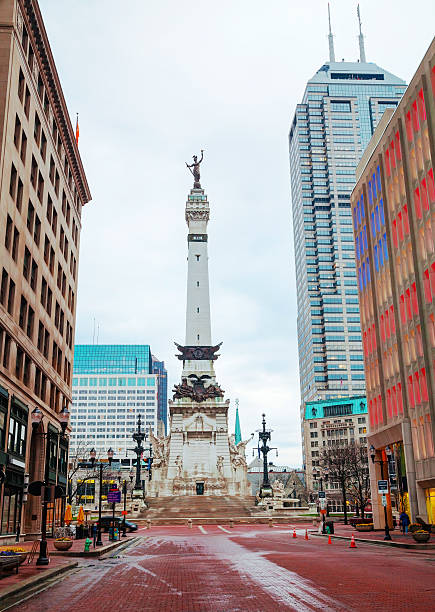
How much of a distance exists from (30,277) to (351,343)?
442ft

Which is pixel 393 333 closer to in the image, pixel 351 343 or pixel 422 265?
pixel 422 265

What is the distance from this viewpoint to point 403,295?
4575 centimetres

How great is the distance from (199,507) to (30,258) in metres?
44.1

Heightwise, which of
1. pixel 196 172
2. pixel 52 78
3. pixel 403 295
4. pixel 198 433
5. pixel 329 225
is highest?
pixel 329 225

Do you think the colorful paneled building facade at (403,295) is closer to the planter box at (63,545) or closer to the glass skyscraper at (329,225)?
the planter box at (63,545)

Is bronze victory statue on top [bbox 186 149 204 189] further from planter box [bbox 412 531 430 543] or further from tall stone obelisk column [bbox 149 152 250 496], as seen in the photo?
planter box [bbox 412 531 430 543]

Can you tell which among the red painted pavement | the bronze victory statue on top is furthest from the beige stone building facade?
the bronze victory statue on top

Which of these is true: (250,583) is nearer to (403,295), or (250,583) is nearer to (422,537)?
(422,537)

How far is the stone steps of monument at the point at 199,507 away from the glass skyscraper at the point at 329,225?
3503 inches

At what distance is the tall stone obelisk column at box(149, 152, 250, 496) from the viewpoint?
8594 centimetres

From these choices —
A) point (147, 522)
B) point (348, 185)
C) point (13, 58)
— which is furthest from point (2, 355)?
point (348, 185)

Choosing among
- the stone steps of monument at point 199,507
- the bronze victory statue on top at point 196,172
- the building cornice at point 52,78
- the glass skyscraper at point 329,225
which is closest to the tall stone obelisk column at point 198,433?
the stone steps of monument at point 199,507

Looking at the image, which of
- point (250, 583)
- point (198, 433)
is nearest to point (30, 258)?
point (250, 583)

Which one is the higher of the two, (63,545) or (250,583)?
(63,545)
